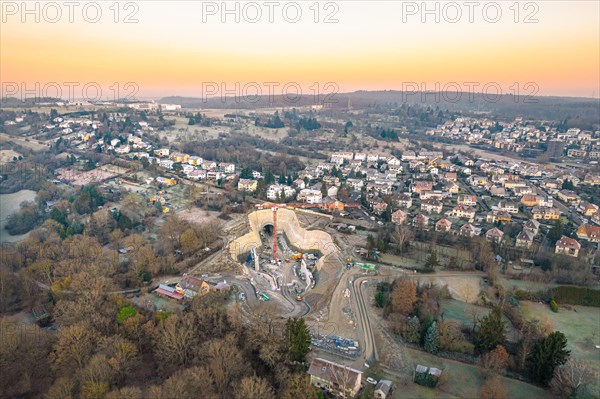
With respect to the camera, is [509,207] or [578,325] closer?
[578,325]

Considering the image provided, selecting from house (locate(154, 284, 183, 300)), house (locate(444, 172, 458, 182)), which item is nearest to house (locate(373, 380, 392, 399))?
house (locate(154, 284, 183, 300))

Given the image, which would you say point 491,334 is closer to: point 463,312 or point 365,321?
point 463,312

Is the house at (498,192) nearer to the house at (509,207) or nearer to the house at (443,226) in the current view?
the house at (509,207)

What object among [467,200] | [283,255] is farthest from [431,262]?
[467,200]

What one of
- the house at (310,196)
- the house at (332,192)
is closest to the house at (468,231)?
the house at (310,196)

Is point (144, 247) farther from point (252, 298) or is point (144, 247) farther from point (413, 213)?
point (413, 213)

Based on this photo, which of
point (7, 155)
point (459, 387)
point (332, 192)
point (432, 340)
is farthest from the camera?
point (7, 155)
